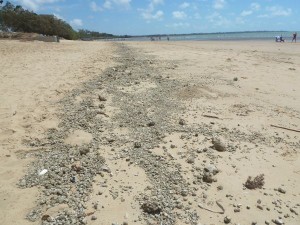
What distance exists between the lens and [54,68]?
1120 cm

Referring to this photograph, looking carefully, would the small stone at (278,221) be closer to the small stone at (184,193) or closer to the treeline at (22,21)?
the small stone at (184,193)

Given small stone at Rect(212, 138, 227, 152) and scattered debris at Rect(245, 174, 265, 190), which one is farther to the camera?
small stone at Rect(212, 138, 227, 152)

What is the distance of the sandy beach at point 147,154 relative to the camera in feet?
11.7

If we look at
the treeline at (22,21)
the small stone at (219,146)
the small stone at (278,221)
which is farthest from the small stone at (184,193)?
the treeline at (22,21)

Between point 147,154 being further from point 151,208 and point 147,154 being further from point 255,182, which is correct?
point 255,182

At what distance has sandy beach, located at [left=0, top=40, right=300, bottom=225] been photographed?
3574 millimetres

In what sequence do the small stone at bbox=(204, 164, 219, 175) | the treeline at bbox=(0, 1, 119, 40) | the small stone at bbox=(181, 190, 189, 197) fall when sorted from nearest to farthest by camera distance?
the small stone at bbox=(181, 190, 189, 197) → the small stone at bbox=(204, 164, 219, 175) → the treeline at bbox=(0, 1, 119, 40)

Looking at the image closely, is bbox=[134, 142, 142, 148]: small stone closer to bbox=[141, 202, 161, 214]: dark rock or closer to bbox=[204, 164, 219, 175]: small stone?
bbox=[204, 164, 219, 175]: small stone

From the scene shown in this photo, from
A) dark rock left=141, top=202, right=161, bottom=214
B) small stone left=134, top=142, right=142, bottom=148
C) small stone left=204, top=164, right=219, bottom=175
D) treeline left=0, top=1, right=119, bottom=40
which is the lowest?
dark rock left=141, top=202, right=161, bottom=214

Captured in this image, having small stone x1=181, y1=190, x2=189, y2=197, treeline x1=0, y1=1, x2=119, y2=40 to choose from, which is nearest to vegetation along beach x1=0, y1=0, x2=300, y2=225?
small stone x1=181, y1=190, x2=189, y2=197

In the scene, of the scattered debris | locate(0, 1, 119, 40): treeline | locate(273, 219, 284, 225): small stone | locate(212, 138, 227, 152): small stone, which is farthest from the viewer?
locate(0, 1, 119, 40): treeline

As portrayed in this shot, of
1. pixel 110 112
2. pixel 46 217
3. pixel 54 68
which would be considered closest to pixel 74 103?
pixel 110 112

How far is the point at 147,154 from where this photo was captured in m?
4.72

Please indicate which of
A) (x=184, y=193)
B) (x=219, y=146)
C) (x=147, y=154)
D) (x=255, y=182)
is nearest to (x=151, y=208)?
(x=184, y=193)
